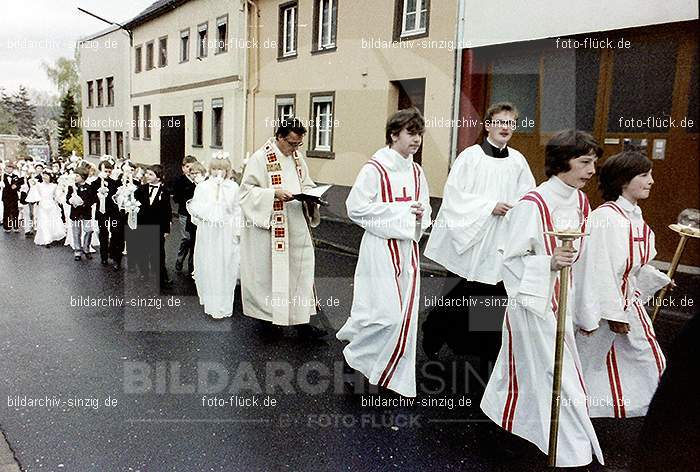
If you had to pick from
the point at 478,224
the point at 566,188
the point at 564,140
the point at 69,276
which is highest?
the point at 564,140

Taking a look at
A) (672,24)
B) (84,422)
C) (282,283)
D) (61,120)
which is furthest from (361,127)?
(61,120)

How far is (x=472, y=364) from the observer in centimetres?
525

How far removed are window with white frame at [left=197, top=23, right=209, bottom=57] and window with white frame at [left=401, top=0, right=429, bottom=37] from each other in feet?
37.8

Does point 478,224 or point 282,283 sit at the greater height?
point 478,224

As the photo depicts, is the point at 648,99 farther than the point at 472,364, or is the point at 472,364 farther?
the point at 648,99

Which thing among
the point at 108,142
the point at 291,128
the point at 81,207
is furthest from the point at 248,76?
the point at 108,142

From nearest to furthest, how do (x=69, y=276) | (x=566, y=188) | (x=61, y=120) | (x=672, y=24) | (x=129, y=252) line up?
(x=566, y=188) < (x=672, y=24) < (x=69, y=276) < (x=129, y=252) < (x=61, y=120)

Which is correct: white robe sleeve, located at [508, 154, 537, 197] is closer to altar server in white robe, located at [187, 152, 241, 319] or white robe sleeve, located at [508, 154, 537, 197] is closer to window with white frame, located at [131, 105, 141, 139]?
altar server in white robe, located at [187, 152, 241, 319]

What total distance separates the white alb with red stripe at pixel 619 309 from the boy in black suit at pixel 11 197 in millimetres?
14358

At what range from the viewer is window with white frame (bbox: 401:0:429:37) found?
12672mm

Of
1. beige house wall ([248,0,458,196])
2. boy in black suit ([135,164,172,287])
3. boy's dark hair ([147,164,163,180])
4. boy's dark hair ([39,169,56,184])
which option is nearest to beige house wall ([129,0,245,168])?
beige house wall ([248,0,458,196])

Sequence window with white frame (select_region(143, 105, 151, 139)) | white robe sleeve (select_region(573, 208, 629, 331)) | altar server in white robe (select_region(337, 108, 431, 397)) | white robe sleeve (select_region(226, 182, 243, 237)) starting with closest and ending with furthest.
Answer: white robe sleeve (select_region(573, 208, 629, 331)) → altar server in white robe (select_region(337, 108, 431, 397)) → white robe sleeve (select_region(226, 182, 243, 237)) → window with white frame (select_region(143, 105, 151, 139))

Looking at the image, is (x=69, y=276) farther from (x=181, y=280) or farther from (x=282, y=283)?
(x=282, y=283)

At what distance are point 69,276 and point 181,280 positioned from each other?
1.78 m
